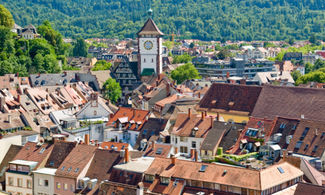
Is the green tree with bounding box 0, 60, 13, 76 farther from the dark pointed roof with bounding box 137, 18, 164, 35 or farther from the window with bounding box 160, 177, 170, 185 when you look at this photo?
the window with bounding box 160, 177, 170, 185

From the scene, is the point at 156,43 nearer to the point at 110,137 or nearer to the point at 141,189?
the point at 110,137

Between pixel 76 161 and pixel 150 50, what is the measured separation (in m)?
75.1

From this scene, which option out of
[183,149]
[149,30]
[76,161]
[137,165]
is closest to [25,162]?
[76,161]

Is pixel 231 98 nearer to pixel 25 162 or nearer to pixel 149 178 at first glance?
pixel 149 178

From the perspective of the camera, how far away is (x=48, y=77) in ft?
372

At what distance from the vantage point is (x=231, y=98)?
7256cm

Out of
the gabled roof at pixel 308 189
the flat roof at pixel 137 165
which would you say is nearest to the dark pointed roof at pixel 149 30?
the flat roof at pixel 137 165

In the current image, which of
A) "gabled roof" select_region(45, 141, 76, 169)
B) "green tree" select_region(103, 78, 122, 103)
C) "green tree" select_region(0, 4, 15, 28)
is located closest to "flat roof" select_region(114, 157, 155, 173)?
"gabled roof" select_region(45, 141, 76, 169)

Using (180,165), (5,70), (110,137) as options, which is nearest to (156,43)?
(5,70)

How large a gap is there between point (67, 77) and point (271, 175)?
75493 mm

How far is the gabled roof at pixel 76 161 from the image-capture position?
178ft

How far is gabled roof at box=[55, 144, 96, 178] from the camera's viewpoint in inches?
2132

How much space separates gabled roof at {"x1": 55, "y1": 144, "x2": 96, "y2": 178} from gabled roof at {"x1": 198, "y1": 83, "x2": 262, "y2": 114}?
20929mm

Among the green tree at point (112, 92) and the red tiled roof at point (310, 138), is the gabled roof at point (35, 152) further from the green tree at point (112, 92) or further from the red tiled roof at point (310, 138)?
the green tree at point (112, 92)
